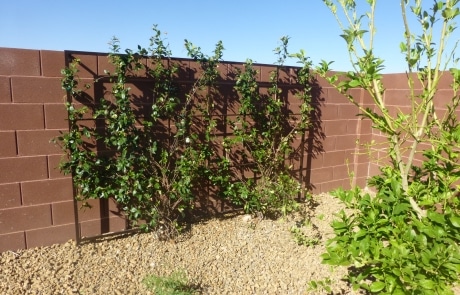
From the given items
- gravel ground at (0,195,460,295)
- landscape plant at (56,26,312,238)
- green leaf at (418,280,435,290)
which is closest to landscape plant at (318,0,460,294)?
green leaf at (418,280,435,290)

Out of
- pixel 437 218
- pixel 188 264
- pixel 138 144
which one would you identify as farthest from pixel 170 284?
pixel 437 218

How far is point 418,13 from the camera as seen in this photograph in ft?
5.71

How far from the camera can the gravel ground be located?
2.38 m

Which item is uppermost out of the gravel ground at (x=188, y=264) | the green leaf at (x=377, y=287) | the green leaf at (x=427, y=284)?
the green leaf at (x=427, y=284)

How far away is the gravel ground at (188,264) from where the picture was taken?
7.81 ft

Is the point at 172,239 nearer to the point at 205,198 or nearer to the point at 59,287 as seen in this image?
the point at 205,198

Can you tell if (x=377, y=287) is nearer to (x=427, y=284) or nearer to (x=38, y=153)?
(x=427, y=284)

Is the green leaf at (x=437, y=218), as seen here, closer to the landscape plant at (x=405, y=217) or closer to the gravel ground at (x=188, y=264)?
the landscape plant at (x=405, y=217)

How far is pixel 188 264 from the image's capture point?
2.72 metres

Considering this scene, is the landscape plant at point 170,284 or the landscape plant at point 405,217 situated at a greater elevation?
the landscape plant at point 405,217

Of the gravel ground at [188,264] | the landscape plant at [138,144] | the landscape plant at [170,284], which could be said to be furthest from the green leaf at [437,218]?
the landscape plant at [138,144]

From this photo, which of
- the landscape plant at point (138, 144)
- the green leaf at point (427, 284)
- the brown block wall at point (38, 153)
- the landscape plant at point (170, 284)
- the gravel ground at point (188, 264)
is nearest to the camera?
the green leaf at point (427, 284)

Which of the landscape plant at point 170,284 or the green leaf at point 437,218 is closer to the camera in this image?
the green leaf at point 437,218

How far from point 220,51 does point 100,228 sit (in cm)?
207
